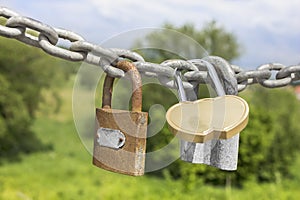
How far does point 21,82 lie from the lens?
596cm

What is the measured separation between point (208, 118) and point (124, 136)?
103mm

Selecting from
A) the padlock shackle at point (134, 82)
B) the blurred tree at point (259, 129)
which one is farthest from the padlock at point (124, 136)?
the blurred tree at point (259, 129)

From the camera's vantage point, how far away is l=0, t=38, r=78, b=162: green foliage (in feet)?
18.9

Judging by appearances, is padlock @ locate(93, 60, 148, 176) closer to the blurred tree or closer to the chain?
the chain

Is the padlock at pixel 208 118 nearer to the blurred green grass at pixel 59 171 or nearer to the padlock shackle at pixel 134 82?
the padlock shackle at pixel 134 82

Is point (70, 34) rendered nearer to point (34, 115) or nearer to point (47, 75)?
point (47, 75)

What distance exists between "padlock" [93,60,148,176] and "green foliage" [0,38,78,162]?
203 inches

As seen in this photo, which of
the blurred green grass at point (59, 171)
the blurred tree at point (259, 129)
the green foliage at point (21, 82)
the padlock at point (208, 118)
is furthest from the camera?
the green foliage at point (21, 82)

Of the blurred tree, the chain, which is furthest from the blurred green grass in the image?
the chain

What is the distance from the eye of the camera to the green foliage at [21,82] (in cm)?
575

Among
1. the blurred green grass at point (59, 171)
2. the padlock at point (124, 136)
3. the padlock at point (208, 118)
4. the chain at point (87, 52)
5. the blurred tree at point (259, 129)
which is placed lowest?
the blurred green grass at point (59, 171)

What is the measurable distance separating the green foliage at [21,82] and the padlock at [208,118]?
525cm

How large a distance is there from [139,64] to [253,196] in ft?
7.46

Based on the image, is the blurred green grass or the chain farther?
the blurred green grass
